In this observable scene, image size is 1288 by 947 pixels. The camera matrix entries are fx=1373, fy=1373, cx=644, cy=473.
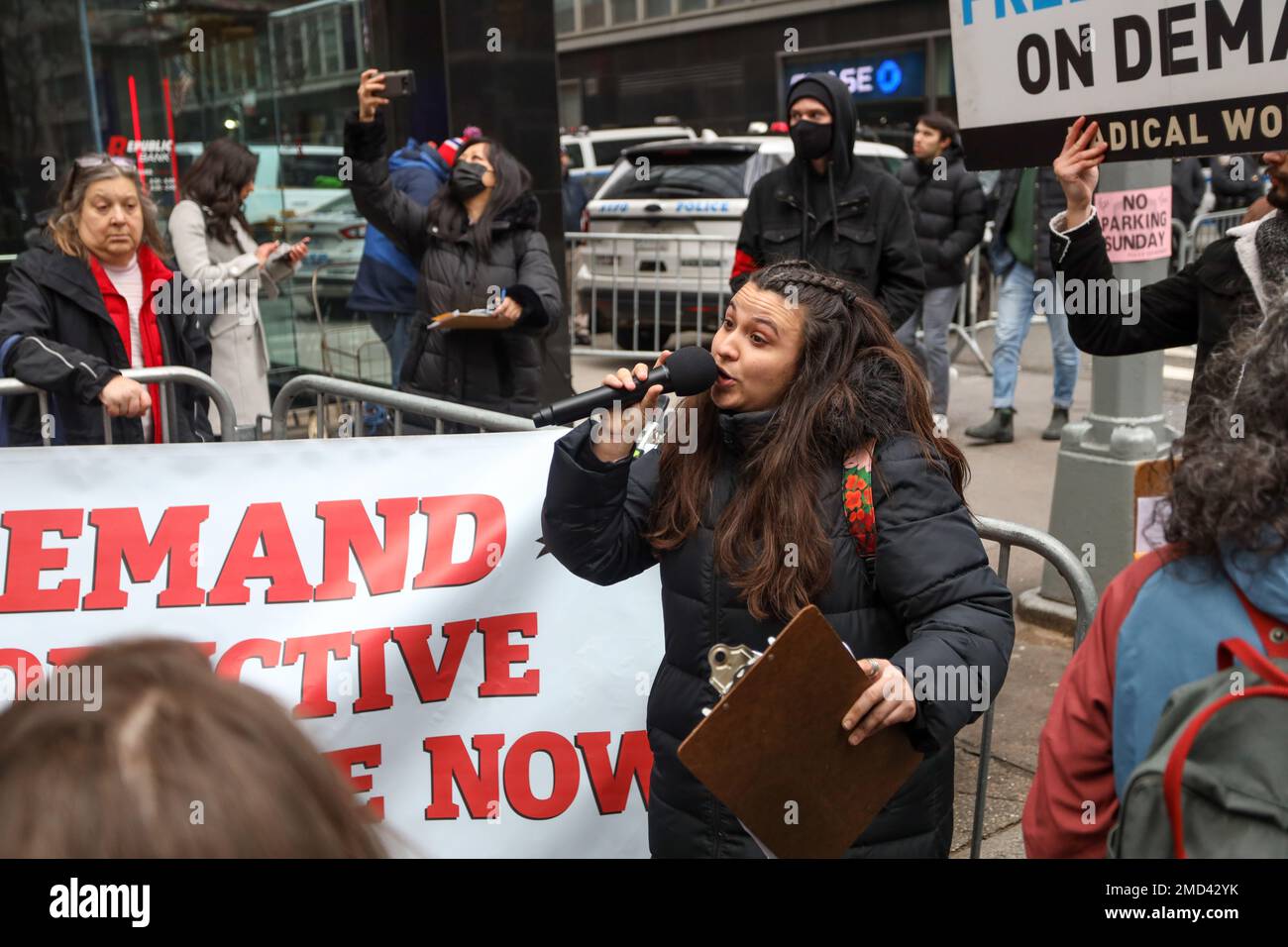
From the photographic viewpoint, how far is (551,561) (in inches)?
140

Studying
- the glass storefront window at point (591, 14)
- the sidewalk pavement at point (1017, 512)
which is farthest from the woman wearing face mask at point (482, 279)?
the glass storefront window at point (591, 14)

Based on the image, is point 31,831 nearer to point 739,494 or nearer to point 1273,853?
point 1273,853

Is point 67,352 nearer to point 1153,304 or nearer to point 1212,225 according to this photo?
point 1153,304

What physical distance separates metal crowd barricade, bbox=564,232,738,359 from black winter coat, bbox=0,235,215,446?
6262 mm

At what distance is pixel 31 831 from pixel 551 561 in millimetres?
2503

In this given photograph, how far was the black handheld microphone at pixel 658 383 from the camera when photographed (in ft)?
8.20

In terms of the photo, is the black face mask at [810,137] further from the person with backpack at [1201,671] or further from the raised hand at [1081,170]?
the person with backpack at [1201,671]

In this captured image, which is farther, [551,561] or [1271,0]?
[551,561]

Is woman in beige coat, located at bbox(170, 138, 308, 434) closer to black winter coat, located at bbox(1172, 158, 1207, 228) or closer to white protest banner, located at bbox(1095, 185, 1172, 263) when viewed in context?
white protest banner, located at bbox(1095, 185, 1172, 263)

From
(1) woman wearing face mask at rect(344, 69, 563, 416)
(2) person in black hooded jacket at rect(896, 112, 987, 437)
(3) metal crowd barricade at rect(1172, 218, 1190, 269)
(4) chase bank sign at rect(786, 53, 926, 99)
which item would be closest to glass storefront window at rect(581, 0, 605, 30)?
(4) chase bank sign at rect(786, 53, 926, 99)

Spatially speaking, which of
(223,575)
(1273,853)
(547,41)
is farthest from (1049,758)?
(547,41)

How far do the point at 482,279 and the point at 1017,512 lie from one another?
10.5ft

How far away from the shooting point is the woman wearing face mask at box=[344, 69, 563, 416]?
586 centimetres

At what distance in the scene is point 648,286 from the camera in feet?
39.0
